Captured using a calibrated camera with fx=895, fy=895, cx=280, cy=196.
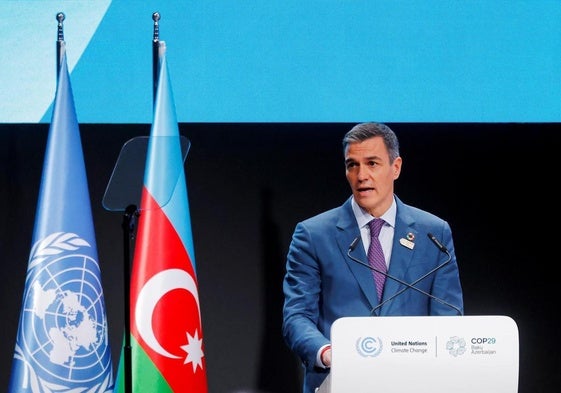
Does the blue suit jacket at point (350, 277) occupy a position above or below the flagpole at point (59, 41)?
below

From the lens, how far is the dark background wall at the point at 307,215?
4484mm

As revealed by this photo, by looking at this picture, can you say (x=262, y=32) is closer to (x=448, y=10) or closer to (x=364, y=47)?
(x=364, y=47)

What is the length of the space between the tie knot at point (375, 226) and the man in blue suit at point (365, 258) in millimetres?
17

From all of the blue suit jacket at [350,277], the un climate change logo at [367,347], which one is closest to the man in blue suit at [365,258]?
the blue suit jacket at [350,277]

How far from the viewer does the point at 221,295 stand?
4543mm

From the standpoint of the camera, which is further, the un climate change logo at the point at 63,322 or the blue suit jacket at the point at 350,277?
the un climate change logo at the point at 63,322

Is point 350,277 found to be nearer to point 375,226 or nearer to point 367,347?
point 375,226

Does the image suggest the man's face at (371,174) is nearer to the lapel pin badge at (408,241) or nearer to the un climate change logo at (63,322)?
the lapel pin badge at (408,241)

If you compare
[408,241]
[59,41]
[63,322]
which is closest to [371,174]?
[408,241]

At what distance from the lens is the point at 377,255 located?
350 cm

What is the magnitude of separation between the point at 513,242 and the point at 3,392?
8.81ft

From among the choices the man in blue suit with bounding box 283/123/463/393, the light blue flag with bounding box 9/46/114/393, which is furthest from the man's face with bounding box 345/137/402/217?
the light blue flag with bounding box 9/46/114/393

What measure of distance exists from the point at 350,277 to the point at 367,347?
1.03 metres

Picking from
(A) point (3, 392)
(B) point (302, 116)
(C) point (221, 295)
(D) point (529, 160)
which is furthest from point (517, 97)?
(A) point (3, 392)
